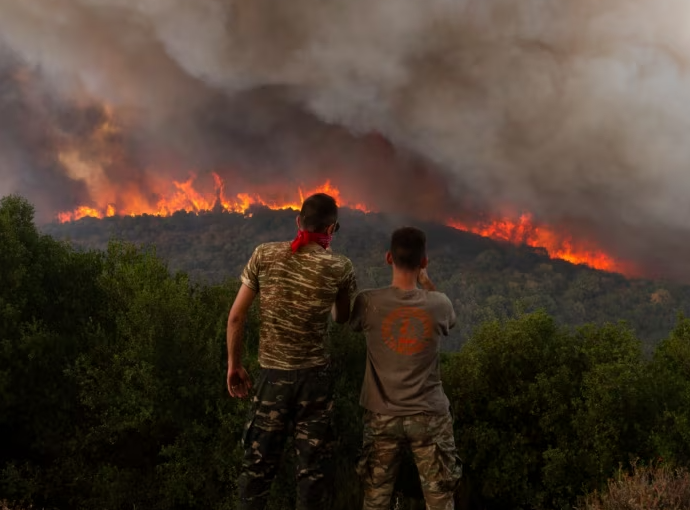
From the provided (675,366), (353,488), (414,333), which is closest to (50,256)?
(353,488)

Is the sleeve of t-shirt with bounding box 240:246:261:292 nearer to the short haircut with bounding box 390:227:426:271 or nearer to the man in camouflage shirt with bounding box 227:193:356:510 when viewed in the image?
the man in camouflage shirt with bounding box 227:193:356:510

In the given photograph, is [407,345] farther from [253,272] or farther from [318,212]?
[253,272]

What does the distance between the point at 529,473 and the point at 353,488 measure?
680cm

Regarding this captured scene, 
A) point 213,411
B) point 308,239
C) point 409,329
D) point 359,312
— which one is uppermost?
point 308,239

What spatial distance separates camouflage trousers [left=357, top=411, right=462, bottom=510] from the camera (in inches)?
195

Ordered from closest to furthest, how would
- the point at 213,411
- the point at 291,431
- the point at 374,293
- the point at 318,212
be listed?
the point at 318,212 → the point at 374,293 → the point at 291,431 → the point at 213,411

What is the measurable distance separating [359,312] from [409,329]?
55 cm

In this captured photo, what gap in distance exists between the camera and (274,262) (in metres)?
4.97

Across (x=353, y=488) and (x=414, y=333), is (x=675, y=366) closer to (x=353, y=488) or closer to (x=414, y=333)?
(x=353, y=488)

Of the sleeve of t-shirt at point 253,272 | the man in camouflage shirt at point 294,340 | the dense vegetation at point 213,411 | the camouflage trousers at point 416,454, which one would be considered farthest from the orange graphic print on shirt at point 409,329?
the dense vegetation at point 213,411

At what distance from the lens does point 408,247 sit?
4914mm

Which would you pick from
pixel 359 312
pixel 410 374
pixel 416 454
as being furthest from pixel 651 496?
pixel 359 312

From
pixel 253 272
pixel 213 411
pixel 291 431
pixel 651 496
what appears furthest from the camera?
pixel 213 411

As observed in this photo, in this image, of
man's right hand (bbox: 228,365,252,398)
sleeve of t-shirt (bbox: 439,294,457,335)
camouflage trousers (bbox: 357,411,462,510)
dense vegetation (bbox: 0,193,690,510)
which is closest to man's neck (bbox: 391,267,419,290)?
sleeve of t-shirt (bbox: 439,294,457,335)
